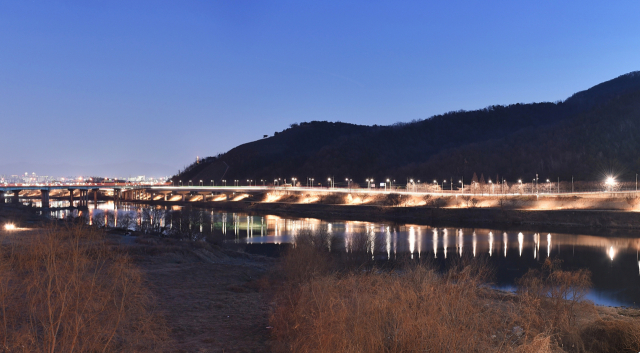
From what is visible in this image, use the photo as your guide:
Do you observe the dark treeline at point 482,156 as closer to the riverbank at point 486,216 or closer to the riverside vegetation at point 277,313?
the riverbank at point 486,216

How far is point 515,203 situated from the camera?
6656 cm

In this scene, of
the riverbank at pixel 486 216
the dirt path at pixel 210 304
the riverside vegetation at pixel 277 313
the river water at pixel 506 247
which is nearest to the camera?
the riverside vegetation at pixel 277 313

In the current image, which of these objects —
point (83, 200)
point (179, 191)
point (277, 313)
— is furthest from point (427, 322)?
point (179, 191)

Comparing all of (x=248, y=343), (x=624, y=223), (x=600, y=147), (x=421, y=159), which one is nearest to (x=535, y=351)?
(x=248, y=343)

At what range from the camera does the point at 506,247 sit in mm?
38938

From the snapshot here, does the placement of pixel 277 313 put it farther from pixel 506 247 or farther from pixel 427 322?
pixel 506 247

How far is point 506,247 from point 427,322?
1342 inches

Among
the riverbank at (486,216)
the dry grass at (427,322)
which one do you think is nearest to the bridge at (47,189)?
the riverbank at (486,216)

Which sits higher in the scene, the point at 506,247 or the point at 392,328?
the point at 392,328

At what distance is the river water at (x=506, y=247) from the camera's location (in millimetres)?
26047

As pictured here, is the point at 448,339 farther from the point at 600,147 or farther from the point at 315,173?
the point at 315,173

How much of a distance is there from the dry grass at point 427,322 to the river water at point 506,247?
7791 millimetres

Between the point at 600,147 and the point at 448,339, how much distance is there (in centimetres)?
13491

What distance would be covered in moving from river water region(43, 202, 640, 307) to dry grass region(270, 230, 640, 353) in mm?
7791
